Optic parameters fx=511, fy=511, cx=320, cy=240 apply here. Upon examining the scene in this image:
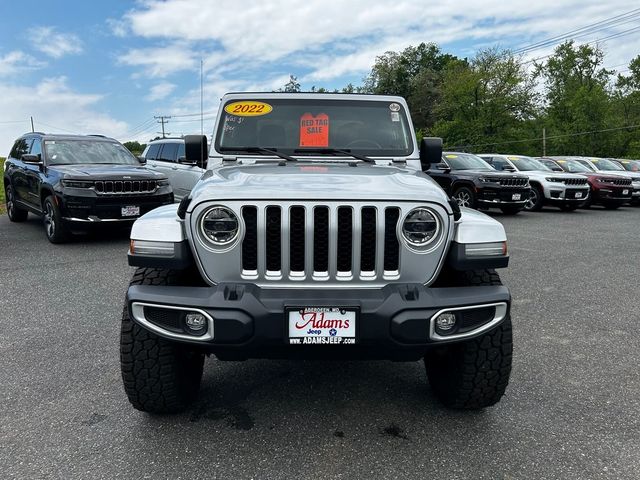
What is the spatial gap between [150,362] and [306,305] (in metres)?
0.93

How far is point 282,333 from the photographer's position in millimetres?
2303

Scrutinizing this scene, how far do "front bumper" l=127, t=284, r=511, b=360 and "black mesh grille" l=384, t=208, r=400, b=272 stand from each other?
12 cm

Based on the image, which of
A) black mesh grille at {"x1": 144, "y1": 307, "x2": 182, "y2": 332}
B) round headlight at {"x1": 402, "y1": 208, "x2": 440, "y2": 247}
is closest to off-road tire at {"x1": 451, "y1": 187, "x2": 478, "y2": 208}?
round headlight at {"x1": 402, "y1": 208, "x2": 440, "y2": 247}

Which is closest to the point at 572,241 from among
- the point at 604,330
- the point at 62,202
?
the point at 604,330

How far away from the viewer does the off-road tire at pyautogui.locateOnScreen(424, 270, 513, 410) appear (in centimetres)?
263

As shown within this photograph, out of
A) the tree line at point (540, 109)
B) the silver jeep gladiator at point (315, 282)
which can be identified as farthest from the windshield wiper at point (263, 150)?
the tree line at point (540, 109)

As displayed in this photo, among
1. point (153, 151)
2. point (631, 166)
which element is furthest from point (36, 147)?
point (631, 166)

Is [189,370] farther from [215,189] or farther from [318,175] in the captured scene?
[318,175]

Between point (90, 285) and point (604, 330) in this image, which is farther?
point (90, 285)

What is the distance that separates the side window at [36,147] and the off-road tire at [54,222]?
0.98 metres

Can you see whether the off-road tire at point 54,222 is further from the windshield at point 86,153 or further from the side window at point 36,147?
the side window at point 36,147

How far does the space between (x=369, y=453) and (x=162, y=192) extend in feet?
22.3

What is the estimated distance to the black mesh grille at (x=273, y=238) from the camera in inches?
95.3

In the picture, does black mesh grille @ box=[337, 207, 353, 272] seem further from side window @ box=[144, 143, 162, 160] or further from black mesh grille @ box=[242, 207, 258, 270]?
side window @ box=[144, 143, 162, 160]
